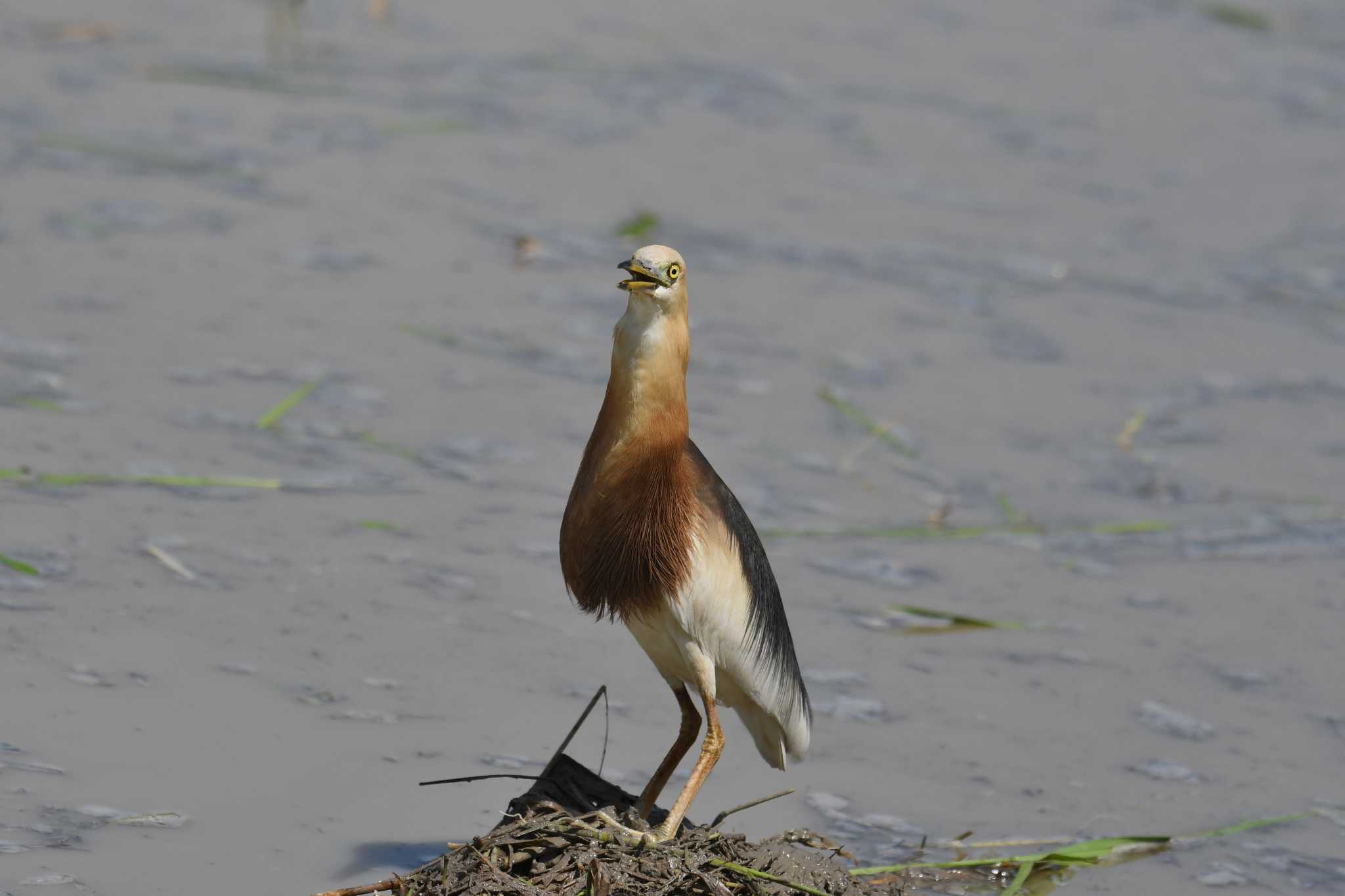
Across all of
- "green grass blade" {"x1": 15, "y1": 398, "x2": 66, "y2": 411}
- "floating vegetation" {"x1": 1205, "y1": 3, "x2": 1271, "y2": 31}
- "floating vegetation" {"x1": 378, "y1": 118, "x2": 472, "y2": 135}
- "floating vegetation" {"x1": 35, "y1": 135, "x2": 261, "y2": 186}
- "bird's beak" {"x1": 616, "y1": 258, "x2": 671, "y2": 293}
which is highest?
"floating vegetation" {"x1": 1205, "y1": 3, "x2": 1271, "y2": 31}

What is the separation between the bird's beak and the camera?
148 inches

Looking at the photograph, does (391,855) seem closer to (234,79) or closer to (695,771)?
(695,771)

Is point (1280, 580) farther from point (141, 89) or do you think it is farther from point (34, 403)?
point (141, 89)

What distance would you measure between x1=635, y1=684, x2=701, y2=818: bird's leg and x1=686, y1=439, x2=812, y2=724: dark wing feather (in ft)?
0.84

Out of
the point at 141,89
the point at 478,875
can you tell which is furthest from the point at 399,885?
the point at 141,89

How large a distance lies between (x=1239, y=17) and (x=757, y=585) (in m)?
11.2

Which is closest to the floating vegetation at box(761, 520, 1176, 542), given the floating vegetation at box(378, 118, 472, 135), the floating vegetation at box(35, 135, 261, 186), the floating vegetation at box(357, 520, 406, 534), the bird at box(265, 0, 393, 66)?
the floating vegetation at box(357, 520, 406, 534)

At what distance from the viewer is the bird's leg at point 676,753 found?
14.1ft

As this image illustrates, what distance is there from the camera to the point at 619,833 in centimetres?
397

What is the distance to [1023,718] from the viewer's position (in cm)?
561

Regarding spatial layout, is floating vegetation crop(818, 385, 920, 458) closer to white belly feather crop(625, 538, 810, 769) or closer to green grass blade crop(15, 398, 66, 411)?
white belly feather crop(625, 538, 810, 769)

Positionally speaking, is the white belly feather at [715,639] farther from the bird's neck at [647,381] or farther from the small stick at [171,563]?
the small stick at [171,563]

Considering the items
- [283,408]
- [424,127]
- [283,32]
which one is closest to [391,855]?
[283,408]

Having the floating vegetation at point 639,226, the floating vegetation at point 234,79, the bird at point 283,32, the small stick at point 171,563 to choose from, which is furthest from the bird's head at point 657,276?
the bird at point 283,32
